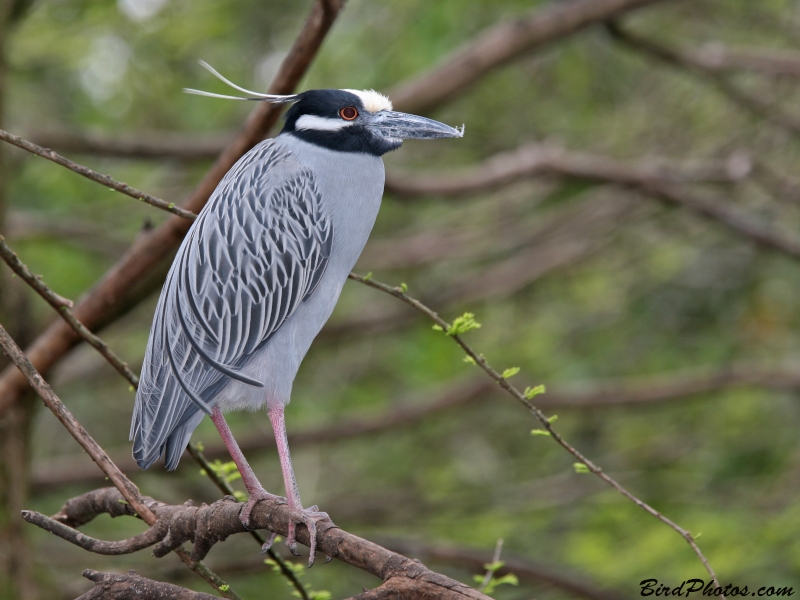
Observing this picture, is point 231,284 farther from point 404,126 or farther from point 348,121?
point 404,126

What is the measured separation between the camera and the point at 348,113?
3.24m

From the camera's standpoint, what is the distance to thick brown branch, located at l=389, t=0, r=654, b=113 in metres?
5.29

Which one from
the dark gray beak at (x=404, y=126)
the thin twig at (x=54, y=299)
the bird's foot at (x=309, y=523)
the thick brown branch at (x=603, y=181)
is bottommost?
the bird's foot at (x=309, y=523)

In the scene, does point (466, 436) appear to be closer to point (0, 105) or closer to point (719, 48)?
point (719, 48)

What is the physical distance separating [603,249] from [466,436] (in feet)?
8.08

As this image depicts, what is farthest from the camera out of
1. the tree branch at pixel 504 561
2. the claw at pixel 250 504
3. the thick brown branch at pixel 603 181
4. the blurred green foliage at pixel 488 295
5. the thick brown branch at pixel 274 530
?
the blurred green foliage at pixel 488 295

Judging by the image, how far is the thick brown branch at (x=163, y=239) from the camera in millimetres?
3586

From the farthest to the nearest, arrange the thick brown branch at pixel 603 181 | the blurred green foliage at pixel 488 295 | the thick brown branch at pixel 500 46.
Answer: the blurred green foliage at pixel 488 295, the thick brown branch at pixel 603 181, the thick brown branch at pixel 500 46

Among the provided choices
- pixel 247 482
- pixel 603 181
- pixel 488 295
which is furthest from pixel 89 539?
pixel 488 295

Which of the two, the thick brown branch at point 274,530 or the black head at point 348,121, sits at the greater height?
the black head at point 348,121

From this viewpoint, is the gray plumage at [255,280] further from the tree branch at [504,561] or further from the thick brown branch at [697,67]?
the thick brown branch at [697,67]

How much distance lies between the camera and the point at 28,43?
6.30m

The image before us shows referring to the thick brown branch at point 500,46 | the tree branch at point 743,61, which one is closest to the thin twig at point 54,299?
the thick brown branch at point 500,46

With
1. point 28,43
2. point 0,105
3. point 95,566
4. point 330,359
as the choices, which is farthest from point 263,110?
point 330,359
